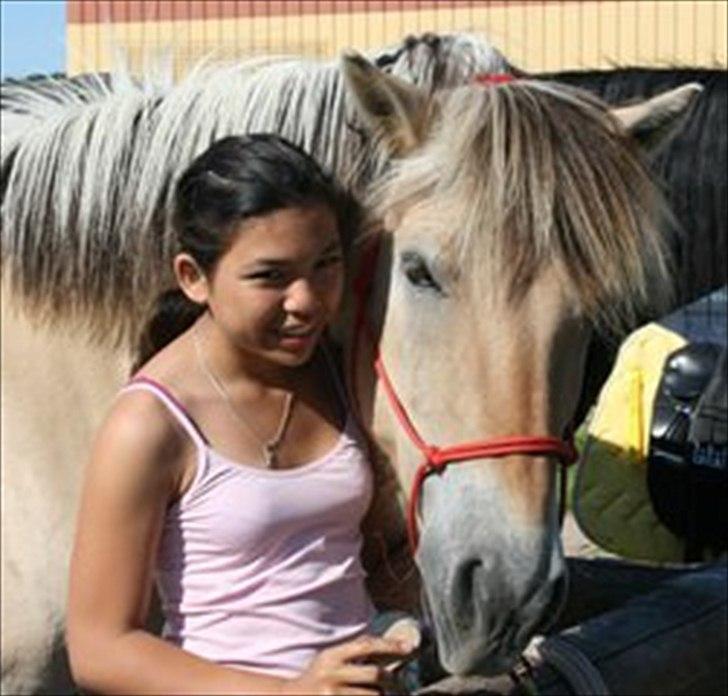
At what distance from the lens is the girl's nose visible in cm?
217

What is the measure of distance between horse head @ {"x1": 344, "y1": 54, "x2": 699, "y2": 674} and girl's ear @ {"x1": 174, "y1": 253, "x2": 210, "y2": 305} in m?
0.31

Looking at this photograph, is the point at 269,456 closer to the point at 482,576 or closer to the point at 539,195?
the point at 482,576

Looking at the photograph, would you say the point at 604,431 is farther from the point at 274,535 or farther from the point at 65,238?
the point at 274,535

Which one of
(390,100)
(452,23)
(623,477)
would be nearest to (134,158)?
(390,100)

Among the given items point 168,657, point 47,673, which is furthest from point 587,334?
point 47,673

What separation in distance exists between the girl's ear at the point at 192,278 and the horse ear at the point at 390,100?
0.45 metres

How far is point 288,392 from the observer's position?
229 cm

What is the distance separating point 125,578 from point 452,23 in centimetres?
1530

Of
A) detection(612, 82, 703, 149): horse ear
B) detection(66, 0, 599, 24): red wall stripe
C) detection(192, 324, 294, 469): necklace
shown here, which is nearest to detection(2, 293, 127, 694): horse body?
detection(192, 324, 294, 469): necklace

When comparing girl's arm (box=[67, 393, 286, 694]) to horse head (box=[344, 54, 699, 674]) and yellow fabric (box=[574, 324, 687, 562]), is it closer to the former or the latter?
horse head (box=[344, 54, 699, 674])

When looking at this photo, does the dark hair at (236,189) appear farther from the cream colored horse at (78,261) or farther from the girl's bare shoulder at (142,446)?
the cream colored horse at (78,261)

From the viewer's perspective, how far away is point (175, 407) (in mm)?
2115

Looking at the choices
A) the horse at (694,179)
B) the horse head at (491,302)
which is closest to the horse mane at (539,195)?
the horse head at (491,302)

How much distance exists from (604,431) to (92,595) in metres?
3.27
